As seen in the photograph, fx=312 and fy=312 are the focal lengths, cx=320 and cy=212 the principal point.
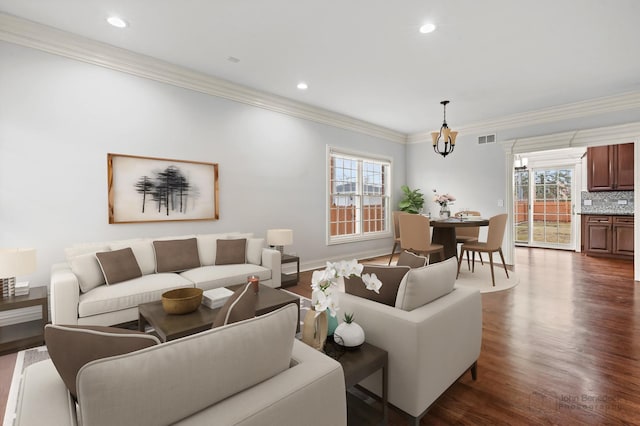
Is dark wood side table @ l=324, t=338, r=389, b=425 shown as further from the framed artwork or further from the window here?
the window

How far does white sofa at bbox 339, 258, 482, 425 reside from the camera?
61.5 inches

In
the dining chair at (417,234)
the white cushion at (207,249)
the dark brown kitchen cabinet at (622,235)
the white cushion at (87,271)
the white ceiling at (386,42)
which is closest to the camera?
the white ceiling at (386,42)

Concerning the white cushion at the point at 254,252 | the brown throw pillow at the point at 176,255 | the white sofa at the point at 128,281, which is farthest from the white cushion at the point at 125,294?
the white cushion at the point at 254,252

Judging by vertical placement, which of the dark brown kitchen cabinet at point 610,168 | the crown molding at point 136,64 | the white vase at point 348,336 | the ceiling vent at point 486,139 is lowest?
the white vase at point 348,336

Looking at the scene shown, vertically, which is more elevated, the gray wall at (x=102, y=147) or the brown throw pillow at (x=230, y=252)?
the gray wall at (x=102, y=147)

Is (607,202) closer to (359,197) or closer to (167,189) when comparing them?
(359,197)

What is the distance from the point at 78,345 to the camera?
2.97 feet

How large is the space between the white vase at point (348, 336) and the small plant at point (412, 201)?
5731mm

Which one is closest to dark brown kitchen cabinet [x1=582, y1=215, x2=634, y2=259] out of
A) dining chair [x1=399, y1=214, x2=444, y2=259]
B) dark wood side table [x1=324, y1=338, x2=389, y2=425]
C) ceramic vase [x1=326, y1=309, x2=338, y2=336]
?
dining chair [x1=399, y1=214, x2=444, y2=259]

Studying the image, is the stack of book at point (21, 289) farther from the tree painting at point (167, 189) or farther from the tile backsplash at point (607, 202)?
the tile backsplash at point (607, 202)

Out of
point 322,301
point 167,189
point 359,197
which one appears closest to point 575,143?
point 359,197

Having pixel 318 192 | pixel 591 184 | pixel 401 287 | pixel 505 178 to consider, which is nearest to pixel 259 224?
pixel 318 192

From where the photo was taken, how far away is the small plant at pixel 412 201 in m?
7.02

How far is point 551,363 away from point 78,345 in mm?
2941
